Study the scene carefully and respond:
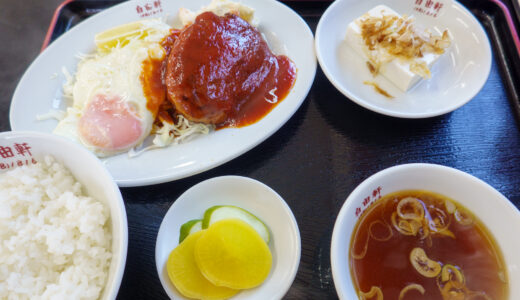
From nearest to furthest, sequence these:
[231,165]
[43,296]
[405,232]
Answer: [43,296], [405,232], [231,165]

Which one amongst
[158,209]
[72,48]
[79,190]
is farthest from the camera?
[72,48]

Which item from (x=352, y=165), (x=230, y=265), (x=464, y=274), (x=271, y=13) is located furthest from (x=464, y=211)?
(x=271, y=13)

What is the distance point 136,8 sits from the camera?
2.23m

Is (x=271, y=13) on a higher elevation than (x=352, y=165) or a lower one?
higher

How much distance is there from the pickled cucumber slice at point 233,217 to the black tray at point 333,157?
0.22 meters

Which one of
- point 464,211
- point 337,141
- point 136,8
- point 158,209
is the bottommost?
point 158,209

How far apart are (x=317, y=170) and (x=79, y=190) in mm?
1094

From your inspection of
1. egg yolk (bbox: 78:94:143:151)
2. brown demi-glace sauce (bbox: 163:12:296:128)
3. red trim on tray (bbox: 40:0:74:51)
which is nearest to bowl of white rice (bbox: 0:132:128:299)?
egg yolk (bbox: 78:94:143:151)

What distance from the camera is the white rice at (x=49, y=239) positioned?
1.13 m

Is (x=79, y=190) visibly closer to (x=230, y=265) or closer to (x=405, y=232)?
(x=230, y=265)

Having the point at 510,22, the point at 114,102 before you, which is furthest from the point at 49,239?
the point at 510,22

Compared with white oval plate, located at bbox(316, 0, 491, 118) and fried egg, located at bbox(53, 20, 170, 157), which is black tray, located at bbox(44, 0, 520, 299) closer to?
white oval plate, located at bbox(316, 0, 491, 118)

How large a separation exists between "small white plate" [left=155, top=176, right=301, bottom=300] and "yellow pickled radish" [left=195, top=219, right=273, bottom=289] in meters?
0.06

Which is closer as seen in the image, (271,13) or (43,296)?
(43,296)
